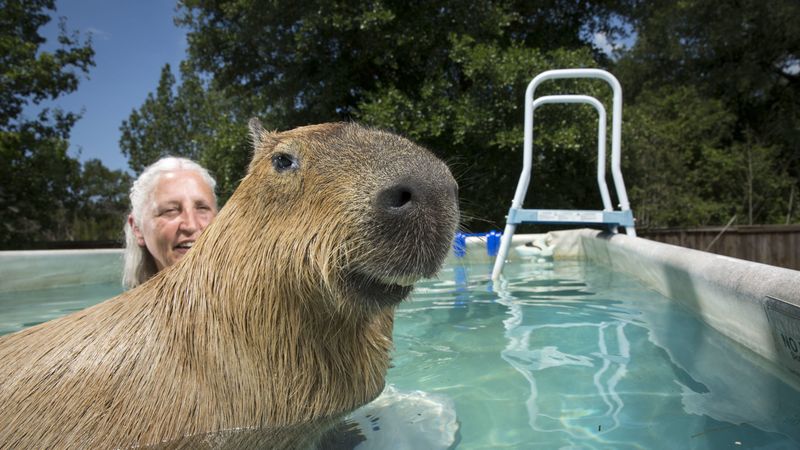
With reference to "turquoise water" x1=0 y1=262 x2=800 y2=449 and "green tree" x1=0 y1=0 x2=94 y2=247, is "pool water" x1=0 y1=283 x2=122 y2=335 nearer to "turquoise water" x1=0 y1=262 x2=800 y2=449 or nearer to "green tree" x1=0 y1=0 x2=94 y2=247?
"turquoise water" x1=0 y1=262 x2=800 y2=449

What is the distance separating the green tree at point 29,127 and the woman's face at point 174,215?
37.8ft

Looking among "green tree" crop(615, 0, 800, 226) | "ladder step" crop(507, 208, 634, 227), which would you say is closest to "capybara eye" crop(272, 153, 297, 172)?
"ladder step" crop(507, 208, 634, 227)

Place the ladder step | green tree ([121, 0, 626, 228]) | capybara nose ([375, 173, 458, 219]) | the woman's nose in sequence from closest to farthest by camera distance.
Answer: capybara nose ([375, 173, 458, 219]) < the woman's nose < the ladder step < green tree ([121, 0, 626, 228])

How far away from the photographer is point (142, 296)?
4.89 ft

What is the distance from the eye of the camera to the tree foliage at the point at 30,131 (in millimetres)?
11647

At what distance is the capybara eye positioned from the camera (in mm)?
1421

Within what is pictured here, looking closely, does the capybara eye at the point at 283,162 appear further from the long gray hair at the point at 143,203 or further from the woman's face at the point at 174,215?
the long gray hair at the point at 143,203

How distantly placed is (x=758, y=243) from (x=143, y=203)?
7.08 metres

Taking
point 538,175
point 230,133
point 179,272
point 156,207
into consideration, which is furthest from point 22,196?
point 179,272

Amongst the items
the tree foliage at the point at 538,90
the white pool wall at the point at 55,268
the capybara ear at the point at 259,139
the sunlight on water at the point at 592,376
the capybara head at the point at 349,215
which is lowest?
the sunlight on water at the point at 592,376

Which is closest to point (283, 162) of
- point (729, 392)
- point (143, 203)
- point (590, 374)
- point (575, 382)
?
point (143, 203)

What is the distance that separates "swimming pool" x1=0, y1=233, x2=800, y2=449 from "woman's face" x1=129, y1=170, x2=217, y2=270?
1.02m

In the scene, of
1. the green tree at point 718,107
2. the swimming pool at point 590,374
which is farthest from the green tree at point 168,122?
the swimming pool at point 590,374

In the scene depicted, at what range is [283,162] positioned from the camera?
1434 millimetres
